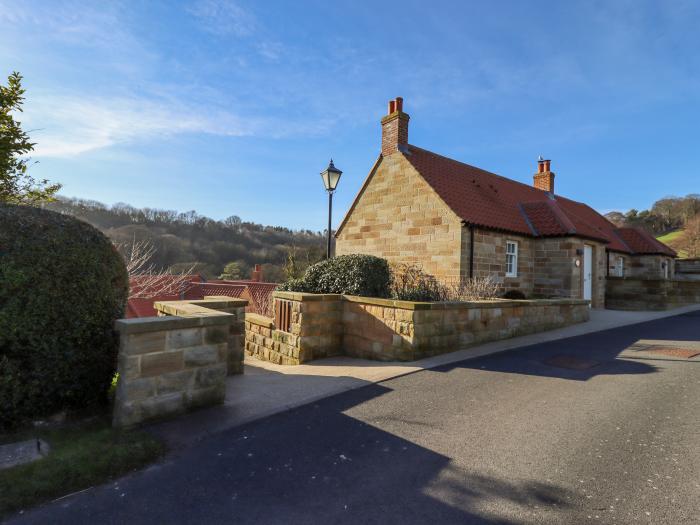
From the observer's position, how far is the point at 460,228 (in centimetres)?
1325

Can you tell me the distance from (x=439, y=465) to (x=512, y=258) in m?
13.5

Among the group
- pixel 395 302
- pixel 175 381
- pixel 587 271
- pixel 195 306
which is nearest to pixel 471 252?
pixel 587 271

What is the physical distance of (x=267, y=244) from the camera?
54781 mm

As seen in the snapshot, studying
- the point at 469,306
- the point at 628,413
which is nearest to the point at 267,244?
the point at 469,306

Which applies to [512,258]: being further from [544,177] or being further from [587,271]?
[544,177]

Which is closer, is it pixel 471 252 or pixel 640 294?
pixel 471 252

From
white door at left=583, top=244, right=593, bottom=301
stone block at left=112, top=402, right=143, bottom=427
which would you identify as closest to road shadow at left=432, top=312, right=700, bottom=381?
stone block at left=112, top=402, right=143, bottom=427

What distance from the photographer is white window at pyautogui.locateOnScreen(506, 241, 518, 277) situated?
49.5 ft

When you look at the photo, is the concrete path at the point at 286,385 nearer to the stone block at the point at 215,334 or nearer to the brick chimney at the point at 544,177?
the stone block at the point at 215,334

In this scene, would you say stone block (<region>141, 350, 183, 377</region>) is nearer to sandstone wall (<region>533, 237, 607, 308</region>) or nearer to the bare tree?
the bare tree

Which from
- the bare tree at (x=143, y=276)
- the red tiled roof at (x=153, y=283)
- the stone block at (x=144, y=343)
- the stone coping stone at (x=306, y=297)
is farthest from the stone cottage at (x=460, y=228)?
the stone block at (x=144, y=343)

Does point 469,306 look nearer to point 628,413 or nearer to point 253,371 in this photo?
point 628,413

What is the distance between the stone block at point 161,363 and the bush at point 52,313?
62 cm

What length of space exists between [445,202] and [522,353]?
7.60 m
